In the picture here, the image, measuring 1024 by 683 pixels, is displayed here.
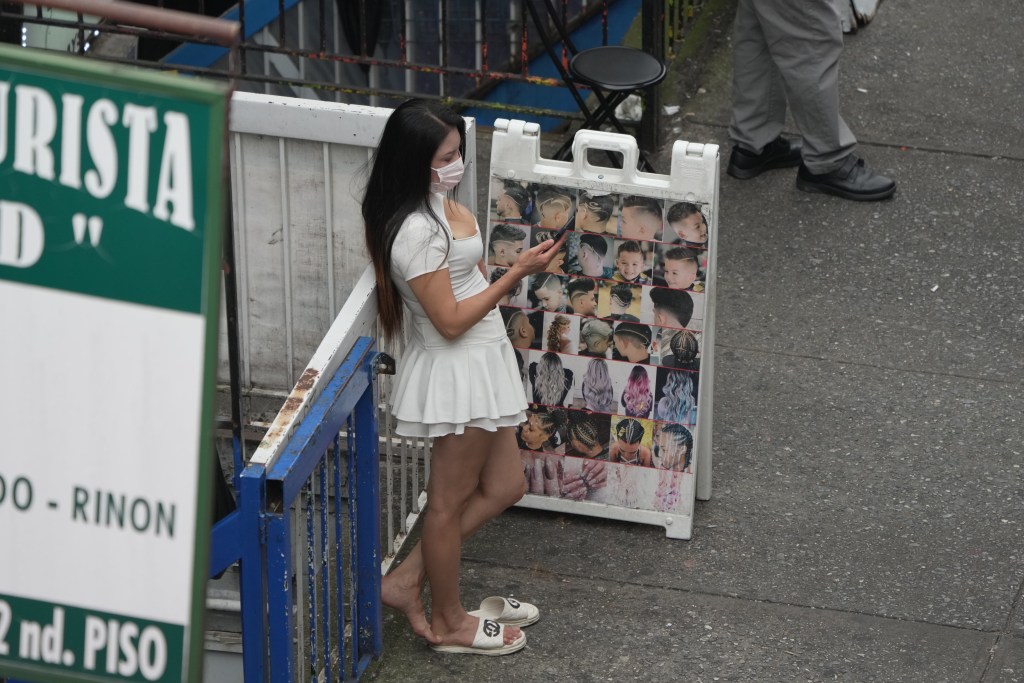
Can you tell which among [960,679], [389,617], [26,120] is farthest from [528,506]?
[26,120]

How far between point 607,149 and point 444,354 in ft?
2.84

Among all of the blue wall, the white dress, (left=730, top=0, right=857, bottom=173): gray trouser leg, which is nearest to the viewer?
the white dress

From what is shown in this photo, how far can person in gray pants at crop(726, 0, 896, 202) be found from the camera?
6.21 metres

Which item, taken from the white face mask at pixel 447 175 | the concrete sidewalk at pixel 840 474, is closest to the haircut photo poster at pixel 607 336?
the concrete sidewalk at pixel 840 474

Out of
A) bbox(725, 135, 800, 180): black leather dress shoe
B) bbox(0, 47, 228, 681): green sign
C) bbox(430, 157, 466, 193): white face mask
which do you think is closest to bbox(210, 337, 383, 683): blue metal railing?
bbox(430, 157, 466, 193): white face mask

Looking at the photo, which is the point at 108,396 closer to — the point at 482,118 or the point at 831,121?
the point at 831,121

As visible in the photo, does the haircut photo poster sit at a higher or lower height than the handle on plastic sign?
lower

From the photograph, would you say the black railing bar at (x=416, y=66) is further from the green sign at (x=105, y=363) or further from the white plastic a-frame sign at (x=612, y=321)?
the green sign at (x=105, y=363)

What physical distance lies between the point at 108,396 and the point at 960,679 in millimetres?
2774

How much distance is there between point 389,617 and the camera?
172 inches

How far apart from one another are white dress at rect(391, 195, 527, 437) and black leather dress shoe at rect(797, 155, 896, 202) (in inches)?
122

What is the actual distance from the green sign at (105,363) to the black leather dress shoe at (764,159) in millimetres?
4898

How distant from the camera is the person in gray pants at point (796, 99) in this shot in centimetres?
621

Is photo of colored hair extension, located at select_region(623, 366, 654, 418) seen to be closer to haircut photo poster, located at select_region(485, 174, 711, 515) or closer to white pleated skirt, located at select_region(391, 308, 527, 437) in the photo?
haircut photo poster, located at select_region(485, 174, 711, 515)
